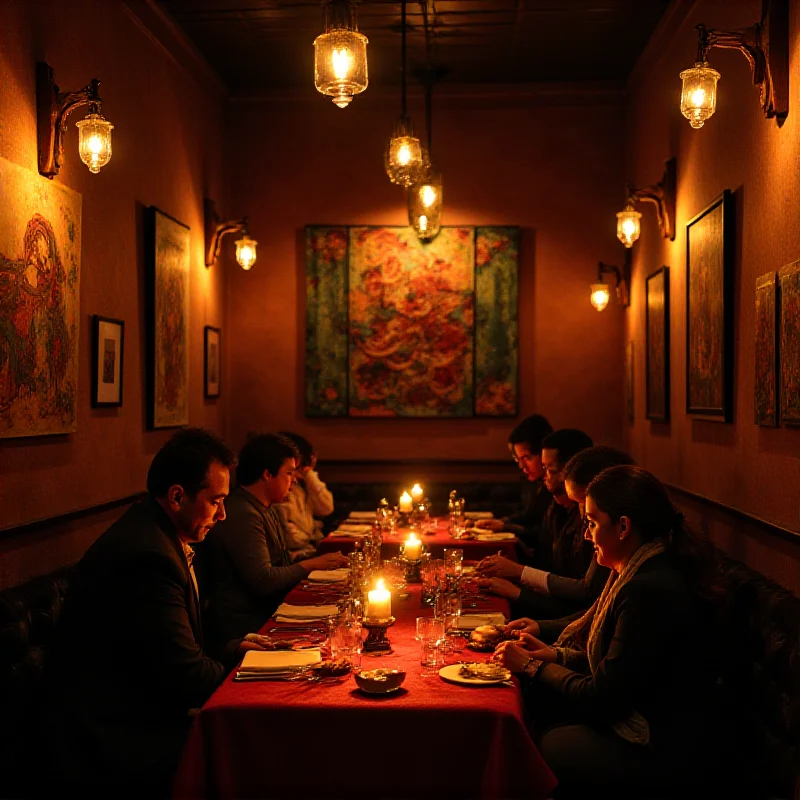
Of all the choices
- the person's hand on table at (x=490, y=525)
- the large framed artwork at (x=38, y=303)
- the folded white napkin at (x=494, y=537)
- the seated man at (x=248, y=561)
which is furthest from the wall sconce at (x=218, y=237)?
the seated man at (x=248, y=561)

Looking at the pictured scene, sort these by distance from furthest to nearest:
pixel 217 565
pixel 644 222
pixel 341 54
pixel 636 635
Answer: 1. pixel 644 222
2. pixel 217 565
3. pixel 341 54
4. pixel 636 635

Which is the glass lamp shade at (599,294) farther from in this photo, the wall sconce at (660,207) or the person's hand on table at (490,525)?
the person's hand on table at (490,525)

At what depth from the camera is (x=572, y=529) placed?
14.2ft

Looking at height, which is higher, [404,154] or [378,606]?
[404,154]

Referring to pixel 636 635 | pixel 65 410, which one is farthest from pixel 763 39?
pixel 65 410

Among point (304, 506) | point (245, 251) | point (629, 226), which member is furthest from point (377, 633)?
point (245, 251)

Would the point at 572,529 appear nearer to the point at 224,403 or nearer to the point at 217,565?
the point at 217,565

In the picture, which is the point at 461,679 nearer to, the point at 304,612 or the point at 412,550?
the point at 304,612

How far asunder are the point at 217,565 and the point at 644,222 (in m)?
4.38

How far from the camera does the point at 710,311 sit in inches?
193

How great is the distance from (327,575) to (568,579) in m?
1.07

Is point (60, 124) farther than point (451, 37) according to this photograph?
No

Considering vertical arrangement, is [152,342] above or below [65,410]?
above

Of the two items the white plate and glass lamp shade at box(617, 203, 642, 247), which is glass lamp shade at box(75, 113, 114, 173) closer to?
the white plate
